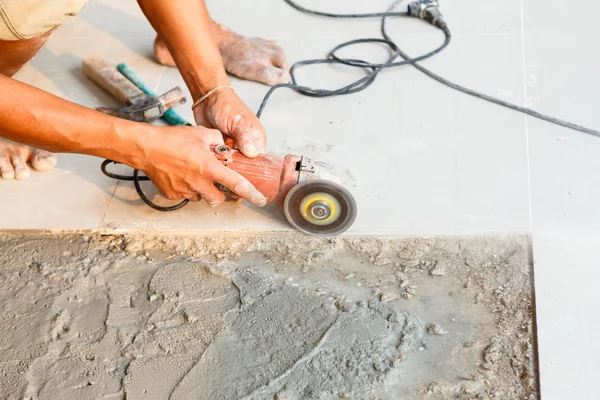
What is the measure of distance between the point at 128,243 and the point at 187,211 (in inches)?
9.0

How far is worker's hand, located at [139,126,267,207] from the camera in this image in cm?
207

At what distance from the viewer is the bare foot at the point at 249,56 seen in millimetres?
2854

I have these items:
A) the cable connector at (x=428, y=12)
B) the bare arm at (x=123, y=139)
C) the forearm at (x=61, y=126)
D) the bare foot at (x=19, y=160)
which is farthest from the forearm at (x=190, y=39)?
the cable connector at (x=428, y=12)

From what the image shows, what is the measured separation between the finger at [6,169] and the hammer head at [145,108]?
1.26 feet

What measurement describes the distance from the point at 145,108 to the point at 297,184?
0.79m

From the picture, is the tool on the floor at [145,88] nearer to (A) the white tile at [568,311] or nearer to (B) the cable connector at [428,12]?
(B) the cable connector at [428,12]

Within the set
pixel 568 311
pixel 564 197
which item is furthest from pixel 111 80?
pixel 568 311

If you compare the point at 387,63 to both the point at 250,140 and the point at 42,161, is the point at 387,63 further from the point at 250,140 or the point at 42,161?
the point at 42,161

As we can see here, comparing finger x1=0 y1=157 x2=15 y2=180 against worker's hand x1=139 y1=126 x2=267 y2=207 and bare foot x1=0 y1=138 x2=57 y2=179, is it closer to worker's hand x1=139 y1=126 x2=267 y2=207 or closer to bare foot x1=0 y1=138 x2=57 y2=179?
bare foot x1=0 y1=138 x2=57 y2=179

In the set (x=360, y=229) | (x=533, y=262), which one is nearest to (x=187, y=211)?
(x=360, y=229)

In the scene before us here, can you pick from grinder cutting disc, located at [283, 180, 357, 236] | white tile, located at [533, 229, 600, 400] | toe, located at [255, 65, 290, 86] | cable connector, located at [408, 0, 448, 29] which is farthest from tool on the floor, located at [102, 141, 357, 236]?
cable connector, located at [408, 0, 448, 29]

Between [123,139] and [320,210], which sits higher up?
[123,139]

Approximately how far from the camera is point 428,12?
3074 mm

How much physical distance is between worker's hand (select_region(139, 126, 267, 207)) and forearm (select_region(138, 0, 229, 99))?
0.90ft
